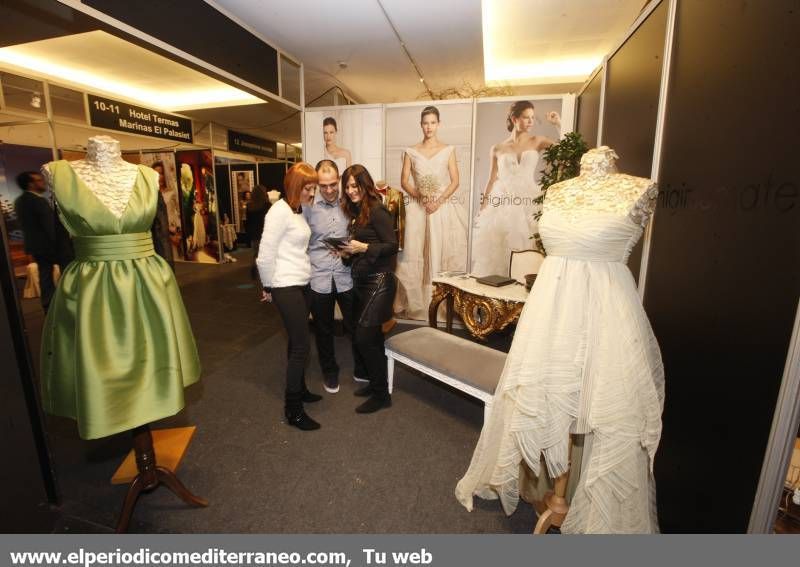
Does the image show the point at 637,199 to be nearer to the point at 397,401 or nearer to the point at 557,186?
the point at 557,186

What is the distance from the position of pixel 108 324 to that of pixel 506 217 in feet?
11.8

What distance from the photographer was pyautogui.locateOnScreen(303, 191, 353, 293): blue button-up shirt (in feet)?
8.04

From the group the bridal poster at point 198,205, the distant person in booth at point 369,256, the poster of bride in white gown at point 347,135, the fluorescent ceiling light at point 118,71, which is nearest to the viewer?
the distant person in booth at point 369,256

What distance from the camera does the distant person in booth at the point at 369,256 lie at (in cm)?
234

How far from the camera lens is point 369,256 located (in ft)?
7.60

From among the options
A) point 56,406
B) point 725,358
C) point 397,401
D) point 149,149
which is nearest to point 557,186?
point 725,358

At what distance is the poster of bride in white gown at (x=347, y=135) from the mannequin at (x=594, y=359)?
3.25 meters

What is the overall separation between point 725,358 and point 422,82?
5067mm

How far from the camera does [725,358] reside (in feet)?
3.93

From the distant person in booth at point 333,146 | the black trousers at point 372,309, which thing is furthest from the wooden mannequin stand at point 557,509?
the distant person in booth at point 333,146

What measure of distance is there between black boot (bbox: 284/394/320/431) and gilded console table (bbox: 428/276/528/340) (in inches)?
63.5

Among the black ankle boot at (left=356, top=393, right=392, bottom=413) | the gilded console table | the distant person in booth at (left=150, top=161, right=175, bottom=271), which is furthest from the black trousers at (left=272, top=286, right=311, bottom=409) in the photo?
the gilded console table

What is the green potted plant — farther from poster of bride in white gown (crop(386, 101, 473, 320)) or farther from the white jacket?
the white jacket

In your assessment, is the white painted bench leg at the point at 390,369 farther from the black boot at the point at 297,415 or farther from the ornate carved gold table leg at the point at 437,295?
the ornate carved gold table leg at the point at 437,295
